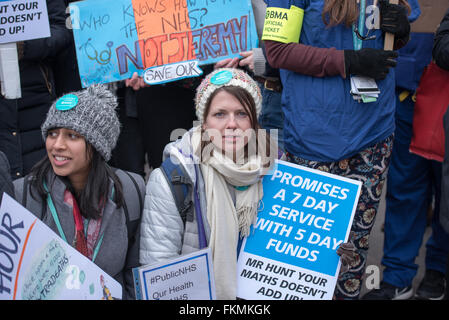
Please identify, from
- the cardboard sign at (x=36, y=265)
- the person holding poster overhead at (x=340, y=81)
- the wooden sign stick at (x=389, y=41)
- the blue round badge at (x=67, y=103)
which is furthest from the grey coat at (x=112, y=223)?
the wooden sign stick at (x=389, y=41)

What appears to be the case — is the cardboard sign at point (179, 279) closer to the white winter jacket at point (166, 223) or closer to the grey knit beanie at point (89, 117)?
the white winter jacket at point (166, 223)

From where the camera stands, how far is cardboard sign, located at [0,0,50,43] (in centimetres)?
261

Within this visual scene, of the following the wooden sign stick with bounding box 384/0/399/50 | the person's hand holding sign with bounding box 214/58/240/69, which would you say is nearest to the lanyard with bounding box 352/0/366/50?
the wooden sign stick with bounding box 384/0/399/50

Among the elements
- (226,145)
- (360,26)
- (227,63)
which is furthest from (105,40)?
(360,26)

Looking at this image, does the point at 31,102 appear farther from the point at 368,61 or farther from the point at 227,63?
the point at 368,61

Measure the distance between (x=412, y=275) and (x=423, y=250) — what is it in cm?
84

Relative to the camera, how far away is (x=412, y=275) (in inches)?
122

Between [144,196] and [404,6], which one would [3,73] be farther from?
[404,6]

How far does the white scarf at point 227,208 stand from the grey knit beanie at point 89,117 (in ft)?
1.30

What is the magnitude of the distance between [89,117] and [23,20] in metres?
0.92

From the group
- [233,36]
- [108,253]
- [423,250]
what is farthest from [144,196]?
[423,250]

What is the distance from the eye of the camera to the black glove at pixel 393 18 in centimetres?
226

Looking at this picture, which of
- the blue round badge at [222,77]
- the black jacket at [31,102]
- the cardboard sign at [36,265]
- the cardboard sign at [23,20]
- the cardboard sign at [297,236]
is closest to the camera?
the cardboard sign at [36,265]

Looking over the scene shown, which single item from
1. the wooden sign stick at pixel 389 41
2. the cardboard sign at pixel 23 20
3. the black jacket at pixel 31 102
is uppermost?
the cardboard sign at pixel 23 20
